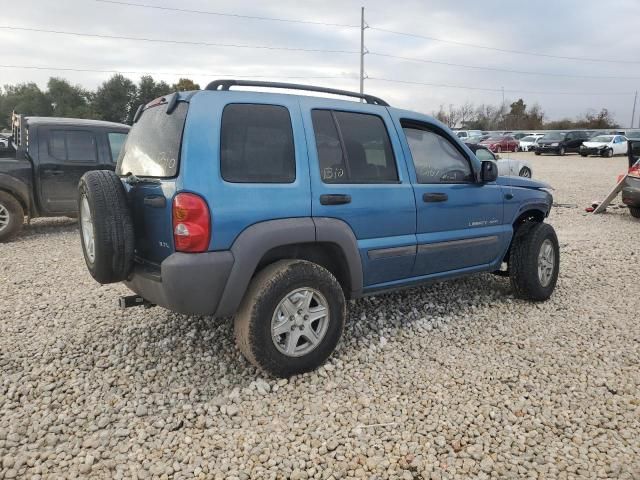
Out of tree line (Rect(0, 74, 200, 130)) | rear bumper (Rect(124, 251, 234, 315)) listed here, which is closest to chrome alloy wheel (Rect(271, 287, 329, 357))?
rear bumper (Rect(124, 251, 234, 315))

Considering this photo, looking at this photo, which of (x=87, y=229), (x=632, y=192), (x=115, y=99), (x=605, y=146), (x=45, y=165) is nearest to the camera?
(x=87, y=229)

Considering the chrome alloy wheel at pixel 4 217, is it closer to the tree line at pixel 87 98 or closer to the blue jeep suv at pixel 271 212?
the blue jeep suv at pixel 271 212

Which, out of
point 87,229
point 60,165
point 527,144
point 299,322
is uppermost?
point 527,144

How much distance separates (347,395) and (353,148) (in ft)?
5.52

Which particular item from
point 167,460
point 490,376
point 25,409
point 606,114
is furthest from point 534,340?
point 606,114

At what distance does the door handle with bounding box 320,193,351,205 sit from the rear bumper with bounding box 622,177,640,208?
8.08 m

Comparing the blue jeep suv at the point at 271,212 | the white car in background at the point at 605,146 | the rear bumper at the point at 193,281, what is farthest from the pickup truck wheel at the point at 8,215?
the white car in background at the point at 605,146

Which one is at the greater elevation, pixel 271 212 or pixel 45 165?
pixel 45 165

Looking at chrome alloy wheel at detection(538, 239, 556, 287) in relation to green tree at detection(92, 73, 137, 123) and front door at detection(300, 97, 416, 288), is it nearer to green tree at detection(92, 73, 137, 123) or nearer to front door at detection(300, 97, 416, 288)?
front door at detection(300, 97, 416, 288)

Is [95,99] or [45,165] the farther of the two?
[95,99]

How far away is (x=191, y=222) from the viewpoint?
8.94 feet

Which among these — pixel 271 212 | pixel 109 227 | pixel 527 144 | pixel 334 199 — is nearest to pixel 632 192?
pixel 334 199

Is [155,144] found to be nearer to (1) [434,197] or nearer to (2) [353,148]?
(2) [353,148]

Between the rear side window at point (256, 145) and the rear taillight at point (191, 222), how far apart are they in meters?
0.25
